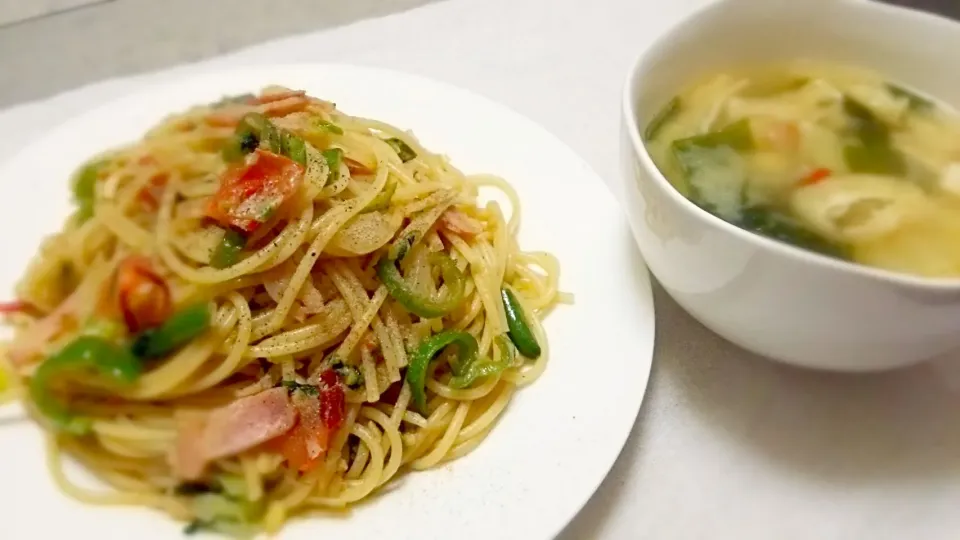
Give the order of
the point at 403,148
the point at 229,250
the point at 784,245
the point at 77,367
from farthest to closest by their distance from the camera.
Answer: the point at 403,148
the point at 229,250
the point at 77,367
the point at 784,245

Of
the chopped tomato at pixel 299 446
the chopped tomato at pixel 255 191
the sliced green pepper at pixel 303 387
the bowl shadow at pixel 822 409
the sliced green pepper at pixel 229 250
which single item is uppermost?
the chopped tomato at pixel 255 191

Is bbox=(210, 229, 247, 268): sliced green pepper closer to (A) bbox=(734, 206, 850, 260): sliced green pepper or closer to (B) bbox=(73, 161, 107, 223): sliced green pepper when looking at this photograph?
(B) bbox=(73, 161, 107, 223): sliced green pepper

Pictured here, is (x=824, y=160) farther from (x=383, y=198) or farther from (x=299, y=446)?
(x=299, y=446)

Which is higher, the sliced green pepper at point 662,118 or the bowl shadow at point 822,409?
the sliced green pepper at point 662,118

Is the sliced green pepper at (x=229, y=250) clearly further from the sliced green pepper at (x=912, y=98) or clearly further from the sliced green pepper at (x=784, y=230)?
the sliced green pepper at (x=912, y=98)

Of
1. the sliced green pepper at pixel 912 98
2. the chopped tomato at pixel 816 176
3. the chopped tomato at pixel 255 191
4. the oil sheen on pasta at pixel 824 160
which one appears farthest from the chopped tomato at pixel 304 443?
the sliced green pepper at pixel 912 98

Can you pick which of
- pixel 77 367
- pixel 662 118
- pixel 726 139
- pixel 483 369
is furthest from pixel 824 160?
pixel 77 367

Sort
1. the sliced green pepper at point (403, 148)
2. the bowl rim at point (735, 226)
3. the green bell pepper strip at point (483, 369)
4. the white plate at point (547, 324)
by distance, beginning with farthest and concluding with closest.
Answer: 1. the sliced green pepper at point (403, 148)
2. the green bell pepper strip at point (483, 369)
3. the white plate at point (547, 324)
4. the bowl rim at point (735, 226)
